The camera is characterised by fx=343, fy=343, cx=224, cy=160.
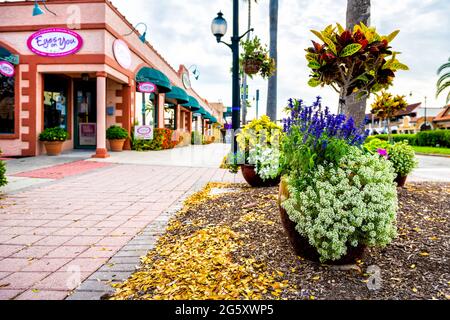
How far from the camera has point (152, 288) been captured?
7.84 ft

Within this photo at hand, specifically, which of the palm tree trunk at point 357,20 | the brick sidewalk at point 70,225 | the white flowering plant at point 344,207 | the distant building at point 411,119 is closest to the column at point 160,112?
the brick sidewalk at point 70,225

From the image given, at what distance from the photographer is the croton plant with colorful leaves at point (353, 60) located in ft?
11.5

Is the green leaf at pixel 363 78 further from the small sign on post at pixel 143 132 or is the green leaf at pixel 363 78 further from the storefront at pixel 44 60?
the small sign on post at pixel 143 132

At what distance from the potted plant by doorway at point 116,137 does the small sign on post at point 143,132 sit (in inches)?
36.4

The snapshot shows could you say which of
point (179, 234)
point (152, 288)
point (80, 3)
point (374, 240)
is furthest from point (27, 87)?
point (374, 240)

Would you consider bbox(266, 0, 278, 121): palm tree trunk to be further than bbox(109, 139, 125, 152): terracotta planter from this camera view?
No

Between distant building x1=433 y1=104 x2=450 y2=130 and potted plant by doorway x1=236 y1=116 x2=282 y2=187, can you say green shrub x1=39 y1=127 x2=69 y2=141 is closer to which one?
potted plant by doorway x1=236 y1=116 x2=282 y2=187

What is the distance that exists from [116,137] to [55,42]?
4.15m

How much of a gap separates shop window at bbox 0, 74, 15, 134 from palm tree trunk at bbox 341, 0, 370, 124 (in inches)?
479

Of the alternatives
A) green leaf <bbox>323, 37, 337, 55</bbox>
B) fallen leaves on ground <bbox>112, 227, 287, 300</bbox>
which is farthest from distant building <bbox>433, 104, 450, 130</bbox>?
fallen leaves on ground <bbox>112, 227, 287, 300</bbox>

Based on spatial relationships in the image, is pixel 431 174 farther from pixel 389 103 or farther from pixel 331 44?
pixel 389 103

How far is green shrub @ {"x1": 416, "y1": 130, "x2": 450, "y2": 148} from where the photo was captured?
91.0 feet

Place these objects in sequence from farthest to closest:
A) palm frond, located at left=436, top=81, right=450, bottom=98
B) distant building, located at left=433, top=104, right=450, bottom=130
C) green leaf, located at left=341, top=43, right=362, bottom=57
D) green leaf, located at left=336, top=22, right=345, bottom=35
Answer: distant building, located at left=433, top=104, right=450, bottom=130, palm frond, located at left=436, top=81, right=450, bottom=98, green leaf, located at left=336, top=22, right=345, bottom=35, green leaf, located at left=341, top=43, right=362, bottom=57
